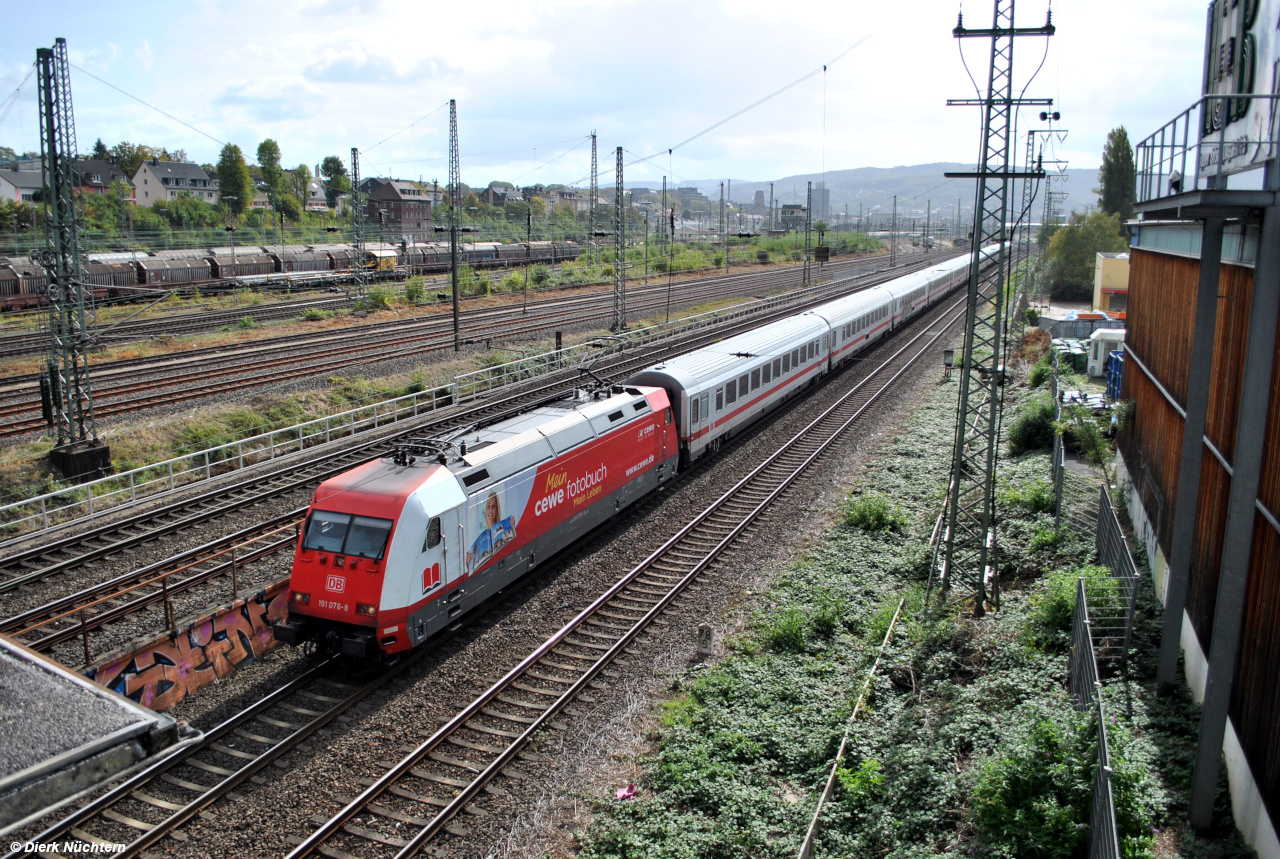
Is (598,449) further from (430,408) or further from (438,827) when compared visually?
(430,408)

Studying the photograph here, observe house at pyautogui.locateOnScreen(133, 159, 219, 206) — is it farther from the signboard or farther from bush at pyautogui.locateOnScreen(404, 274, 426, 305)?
the signboard

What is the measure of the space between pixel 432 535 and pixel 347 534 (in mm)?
1211

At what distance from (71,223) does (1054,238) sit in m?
68.1

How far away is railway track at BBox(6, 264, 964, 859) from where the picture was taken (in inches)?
375

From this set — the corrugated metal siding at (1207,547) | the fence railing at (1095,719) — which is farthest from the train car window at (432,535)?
the corrugated metal siding at (1207,547)

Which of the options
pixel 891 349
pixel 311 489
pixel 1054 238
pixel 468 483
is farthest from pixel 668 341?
pixel 1054 238

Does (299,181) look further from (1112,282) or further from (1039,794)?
(1039,794)

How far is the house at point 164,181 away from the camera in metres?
105

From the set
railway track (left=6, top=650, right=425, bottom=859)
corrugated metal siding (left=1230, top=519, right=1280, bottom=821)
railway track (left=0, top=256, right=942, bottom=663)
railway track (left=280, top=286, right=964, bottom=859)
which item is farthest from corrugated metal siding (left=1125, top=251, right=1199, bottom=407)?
railway track (left=6, top=650, right=425, bottom=859)

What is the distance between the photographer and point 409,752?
438 inches

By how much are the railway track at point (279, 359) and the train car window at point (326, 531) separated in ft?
56.3

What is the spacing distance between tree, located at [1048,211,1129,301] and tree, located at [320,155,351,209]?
109777 millimetres

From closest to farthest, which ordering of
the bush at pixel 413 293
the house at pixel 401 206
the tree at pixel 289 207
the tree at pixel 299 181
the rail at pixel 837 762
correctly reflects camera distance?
the rail at pixel 837 762, the bush at pixel 413 293, the tree at pixel 289 207, the house at pixel 401 206, the tree at pixel 299 181

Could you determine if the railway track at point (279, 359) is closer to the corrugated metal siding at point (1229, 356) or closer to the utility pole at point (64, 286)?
the utility pole at point (64, 286)
